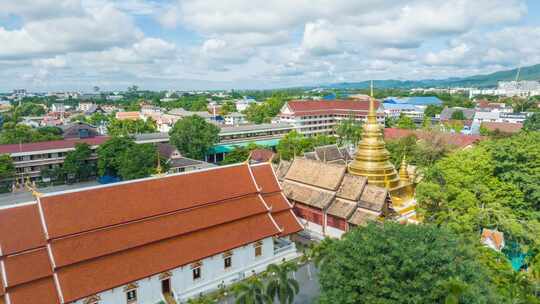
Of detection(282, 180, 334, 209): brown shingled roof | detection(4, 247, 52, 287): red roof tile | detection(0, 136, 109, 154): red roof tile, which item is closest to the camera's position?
detection(4, 247, 52, 287): red roof tile

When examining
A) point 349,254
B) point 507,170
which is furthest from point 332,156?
point 349,254

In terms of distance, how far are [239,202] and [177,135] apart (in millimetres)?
36773

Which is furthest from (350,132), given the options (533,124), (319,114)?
(533,124)

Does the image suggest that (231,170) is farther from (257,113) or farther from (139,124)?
(257,113)

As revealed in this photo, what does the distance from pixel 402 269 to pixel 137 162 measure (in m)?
37.8

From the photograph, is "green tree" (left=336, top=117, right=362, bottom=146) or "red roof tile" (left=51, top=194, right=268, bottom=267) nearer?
"red roof tile" (left=51, top=194, right=268, bottom=267)

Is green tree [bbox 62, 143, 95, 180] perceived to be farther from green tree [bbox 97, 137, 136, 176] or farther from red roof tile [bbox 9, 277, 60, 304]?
red roof tile [bbox 9, 277, 60, 304]

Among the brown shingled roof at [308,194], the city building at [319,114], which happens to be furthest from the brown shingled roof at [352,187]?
the city building at [319,114]

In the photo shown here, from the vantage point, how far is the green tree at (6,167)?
45269 millimetres

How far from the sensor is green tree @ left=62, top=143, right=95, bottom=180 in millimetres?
49750

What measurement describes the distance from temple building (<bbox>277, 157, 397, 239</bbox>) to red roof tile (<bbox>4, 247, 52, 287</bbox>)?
20.7 metres

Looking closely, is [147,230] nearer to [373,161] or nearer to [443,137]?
[373,161]

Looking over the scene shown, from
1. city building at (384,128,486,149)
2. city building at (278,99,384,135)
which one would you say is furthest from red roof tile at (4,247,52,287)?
city building at (278,99,384,135)

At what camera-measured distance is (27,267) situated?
16859 mm
